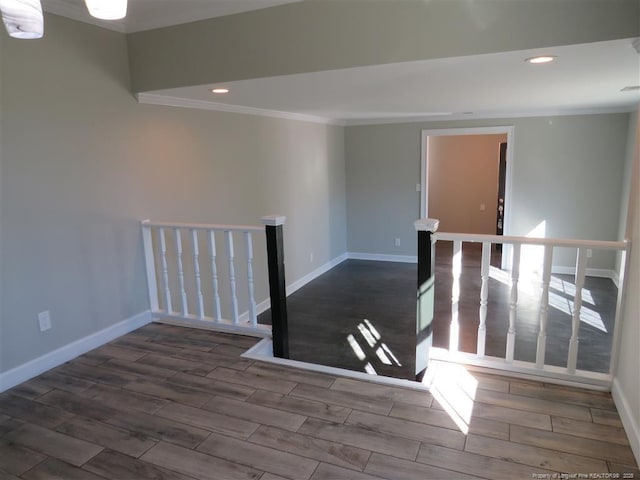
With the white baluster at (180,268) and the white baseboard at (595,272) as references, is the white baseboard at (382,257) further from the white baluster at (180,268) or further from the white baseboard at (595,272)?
the white baluster at (180,268)

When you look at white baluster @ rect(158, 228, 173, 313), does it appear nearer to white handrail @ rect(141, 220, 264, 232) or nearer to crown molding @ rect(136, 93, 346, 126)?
white handrail @ rect(141, 220, 264, 232)

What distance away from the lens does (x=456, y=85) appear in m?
3.23

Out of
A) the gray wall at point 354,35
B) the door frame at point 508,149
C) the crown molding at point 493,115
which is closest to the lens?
the gray wall at point 354,35

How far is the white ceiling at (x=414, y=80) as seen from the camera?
2.41 meters

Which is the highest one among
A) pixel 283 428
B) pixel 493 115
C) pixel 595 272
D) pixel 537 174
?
pixel 493 115

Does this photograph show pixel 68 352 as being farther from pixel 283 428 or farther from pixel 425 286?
pixel 425 286

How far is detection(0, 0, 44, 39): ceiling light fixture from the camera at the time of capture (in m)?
1.13

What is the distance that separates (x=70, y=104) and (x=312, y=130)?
3694 millimetres

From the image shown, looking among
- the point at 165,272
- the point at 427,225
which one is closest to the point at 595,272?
the point at 427,225

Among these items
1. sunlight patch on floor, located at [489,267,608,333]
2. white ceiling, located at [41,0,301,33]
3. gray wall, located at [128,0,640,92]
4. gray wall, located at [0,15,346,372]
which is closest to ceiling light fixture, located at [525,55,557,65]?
gray wall, located at [128,0,640,92]

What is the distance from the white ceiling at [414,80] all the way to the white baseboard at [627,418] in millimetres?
1720

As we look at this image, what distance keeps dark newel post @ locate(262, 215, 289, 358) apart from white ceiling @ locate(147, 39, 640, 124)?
3.20 feet

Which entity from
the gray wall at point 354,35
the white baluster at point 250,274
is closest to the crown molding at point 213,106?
the gray wall at point 354,35

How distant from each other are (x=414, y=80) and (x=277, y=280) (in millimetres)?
1679
